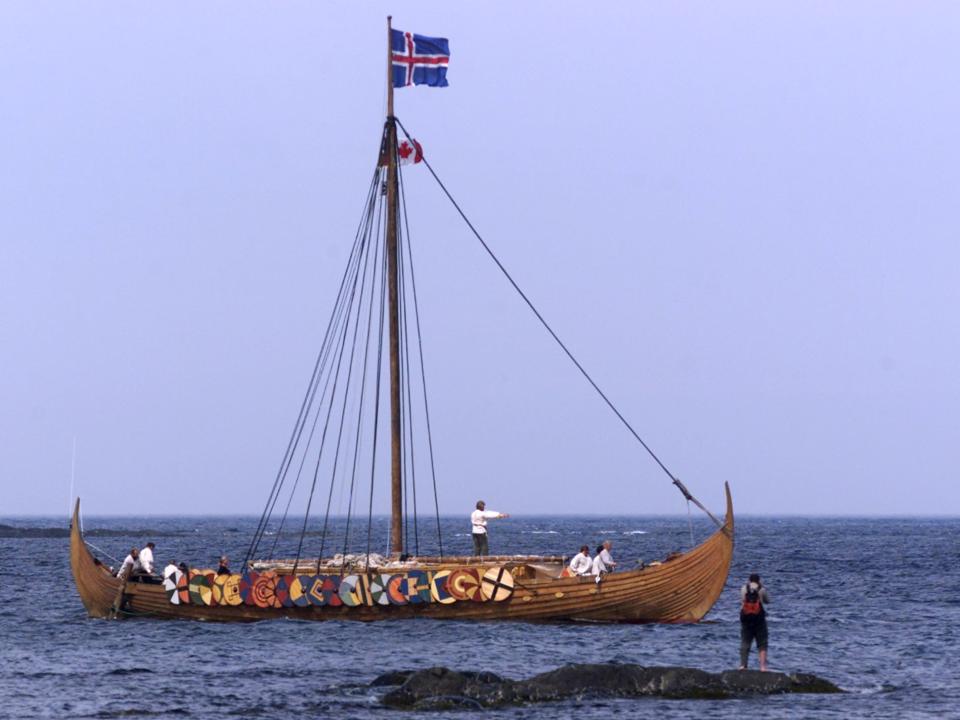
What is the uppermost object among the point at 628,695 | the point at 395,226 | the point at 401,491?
the point at 395,226

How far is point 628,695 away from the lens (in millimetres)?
29344

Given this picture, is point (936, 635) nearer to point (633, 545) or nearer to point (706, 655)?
point (706, 655)

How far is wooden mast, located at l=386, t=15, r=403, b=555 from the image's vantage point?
138 ft

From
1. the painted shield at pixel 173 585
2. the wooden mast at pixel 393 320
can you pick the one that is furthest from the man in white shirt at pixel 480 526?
the painted shield at pixel 173 585

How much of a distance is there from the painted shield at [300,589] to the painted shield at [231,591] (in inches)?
67.6

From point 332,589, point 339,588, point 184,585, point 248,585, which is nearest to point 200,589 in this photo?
point 184,585

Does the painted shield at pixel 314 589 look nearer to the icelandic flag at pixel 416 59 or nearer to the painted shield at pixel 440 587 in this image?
the painted shield at pixel 440 587

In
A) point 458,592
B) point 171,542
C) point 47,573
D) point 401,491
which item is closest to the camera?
point 458,592

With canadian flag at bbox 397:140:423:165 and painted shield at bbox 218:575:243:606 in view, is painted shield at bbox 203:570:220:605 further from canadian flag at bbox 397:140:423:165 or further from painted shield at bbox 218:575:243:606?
canadian flag at bbox 397:140:423:165

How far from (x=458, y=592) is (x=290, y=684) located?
8.64 meters

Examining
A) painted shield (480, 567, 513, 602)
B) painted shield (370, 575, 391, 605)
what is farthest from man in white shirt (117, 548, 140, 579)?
painted shield (480, 567, 513, 602)

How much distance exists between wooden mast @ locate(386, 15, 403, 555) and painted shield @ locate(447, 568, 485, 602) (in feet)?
10.1

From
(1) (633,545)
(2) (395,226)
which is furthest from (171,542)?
(2) (395,226)

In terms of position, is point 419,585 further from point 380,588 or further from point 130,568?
point 130,568
